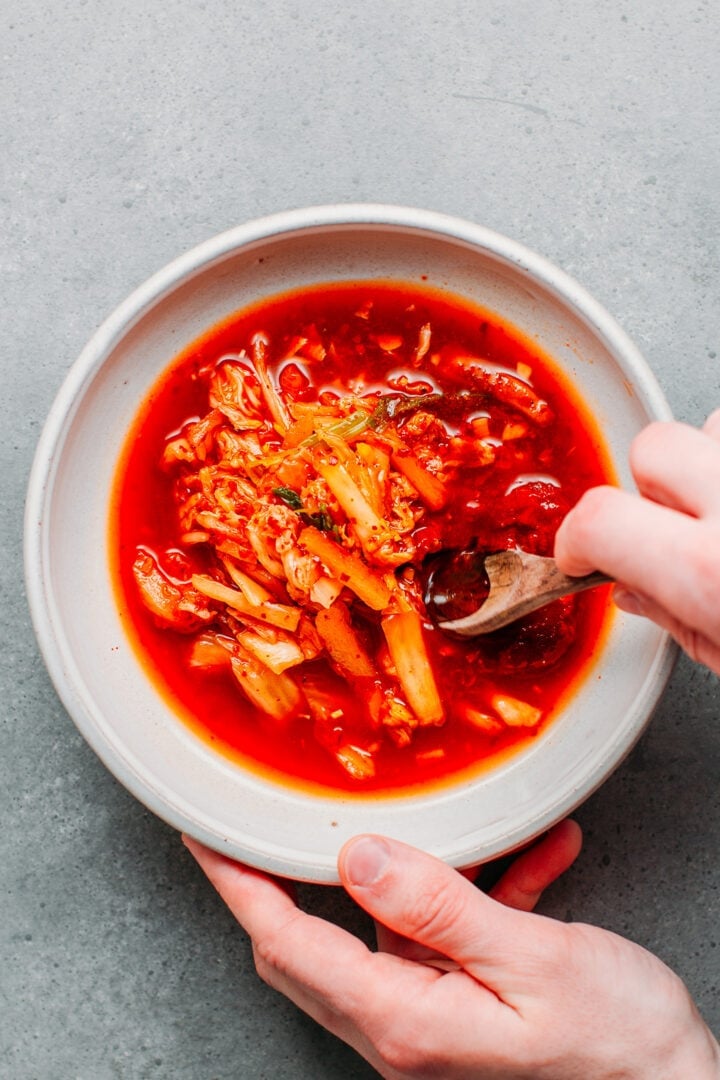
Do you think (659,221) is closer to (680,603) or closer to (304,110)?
(304,110)

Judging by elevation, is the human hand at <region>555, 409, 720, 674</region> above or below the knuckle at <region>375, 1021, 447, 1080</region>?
above

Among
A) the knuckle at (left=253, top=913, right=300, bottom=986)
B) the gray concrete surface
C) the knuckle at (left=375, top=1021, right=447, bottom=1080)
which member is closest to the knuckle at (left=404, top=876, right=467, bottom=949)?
the knuckle at (left=375, top=1021, right=447, bottom=1080)

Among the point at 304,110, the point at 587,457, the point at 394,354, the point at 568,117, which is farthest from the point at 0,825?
the point at 568,117

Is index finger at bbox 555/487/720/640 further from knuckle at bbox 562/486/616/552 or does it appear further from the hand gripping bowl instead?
the hand gripping bowl

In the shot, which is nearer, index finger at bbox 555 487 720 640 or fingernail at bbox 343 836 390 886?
index finger at bbox 555 487 720 640

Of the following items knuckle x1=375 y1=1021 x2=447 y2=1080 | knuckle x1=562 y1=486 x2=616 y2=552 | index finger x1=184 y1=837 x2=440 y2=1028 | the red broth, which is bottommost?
knuckle x1=375 y1=1021 x2=447 y2=1080

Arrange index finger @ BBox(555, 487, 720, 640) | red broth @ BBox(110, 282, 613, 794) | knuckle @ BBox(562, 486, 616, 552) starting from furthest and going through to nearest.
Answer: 1. red broth @ BBox(110, 282, 613, 794)
2. knuckle @ BBox(562, 486, 616, 552)
3. index finger @ BBox(555, 487, 720, 640)

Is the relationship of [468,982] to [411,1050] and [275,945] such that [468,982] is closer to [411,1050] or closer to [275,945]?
[411,1050]
